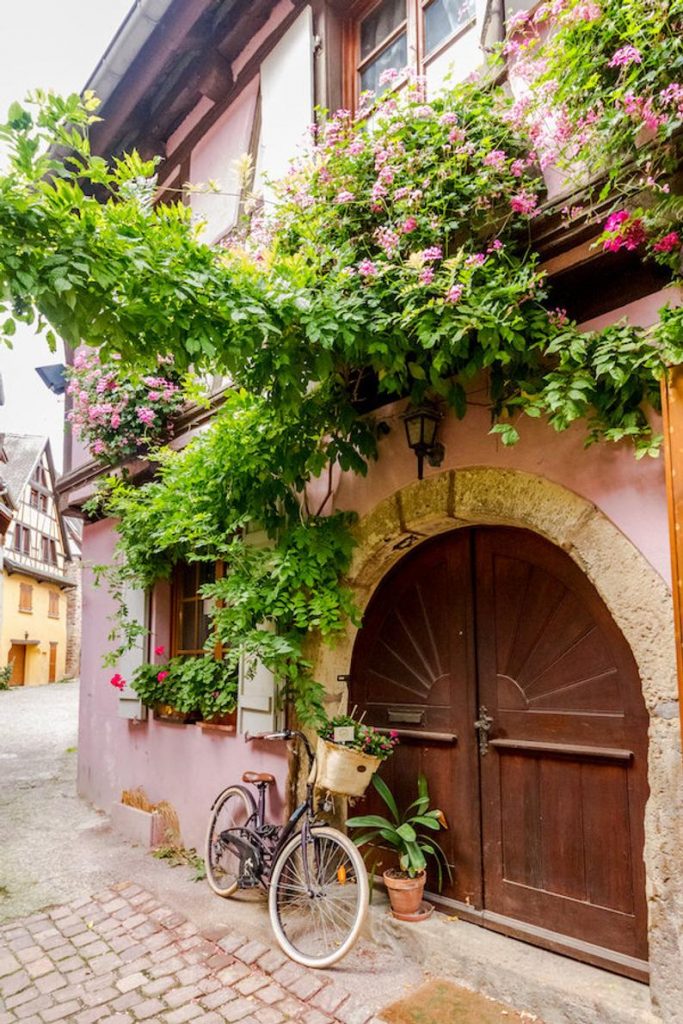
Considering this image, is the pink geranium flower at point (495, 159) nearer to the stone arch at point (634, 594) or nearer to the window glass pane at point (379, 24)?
the stone arch at point (634, 594)

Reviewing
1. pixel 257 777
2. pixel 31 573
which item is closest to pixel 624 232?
pixel 257 777

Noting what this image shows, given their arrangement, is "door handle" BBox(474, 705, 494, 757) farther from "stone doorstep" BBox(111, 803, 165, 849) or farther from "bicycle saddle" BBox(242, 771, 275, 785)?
"stone doorstep" BBox(111, 803, 165, 849)

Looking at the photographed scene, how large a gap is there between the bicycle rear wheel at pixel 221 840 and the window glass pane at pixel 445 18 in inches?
189

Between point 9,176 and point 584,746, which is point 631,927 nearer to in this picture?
point 584,746

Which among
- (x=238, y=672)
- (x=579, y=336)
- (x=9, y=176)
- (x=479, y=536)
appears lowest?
(x=238, y=672)

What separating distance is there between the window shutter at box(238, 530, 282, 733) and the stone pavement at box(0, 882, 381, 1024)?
117 centimetres

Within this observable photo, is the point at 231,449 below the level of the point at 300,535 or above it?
above

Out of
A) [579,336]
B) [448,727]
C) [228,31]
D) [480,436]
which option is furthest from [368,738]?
[228,31]

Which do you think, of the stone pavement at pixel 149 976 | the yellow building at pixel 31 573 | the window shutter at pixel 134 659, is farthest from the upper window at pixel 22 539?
the stone pavement at pixel 149 976

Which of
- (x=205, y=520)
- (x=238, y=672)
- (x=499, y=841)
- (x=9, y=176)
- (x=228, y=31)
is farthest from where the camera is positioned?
(x=228, y=31)

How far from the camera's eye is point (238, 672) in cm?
495

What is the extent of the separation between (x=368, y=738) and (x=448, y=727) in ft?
1.65

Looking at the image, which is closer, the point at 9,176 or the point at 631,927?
the point at 9,176

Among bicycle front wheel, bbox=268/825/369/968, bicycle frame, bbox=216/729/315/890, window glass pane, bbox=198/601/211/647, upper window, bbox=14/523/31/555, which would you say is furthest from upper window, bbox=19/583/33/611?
bicycle front wheel, bbox=268/825/369/968
